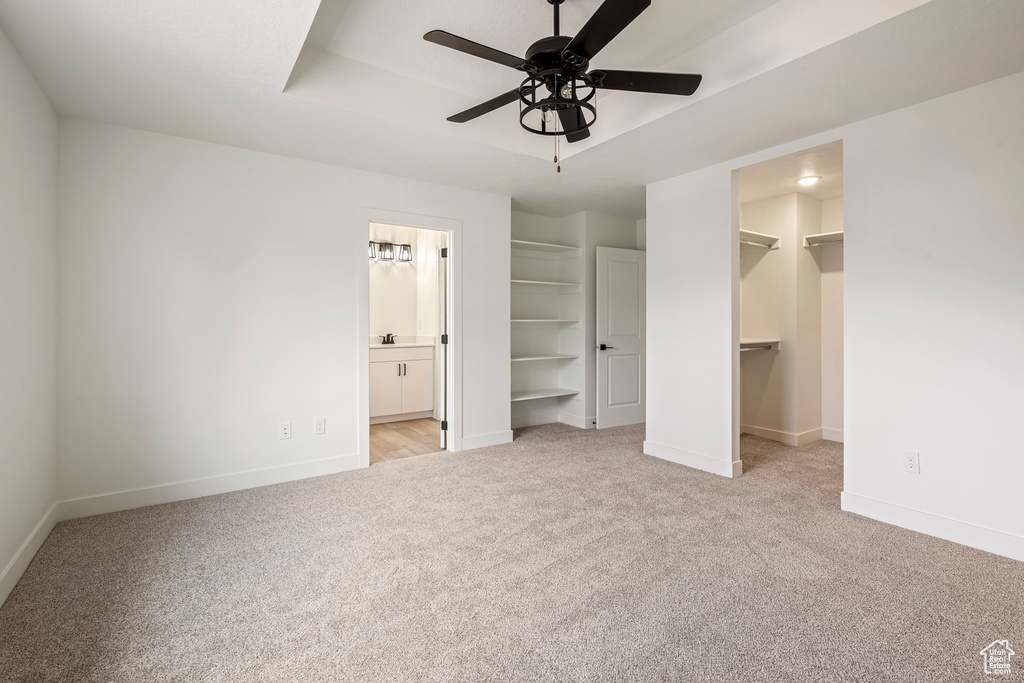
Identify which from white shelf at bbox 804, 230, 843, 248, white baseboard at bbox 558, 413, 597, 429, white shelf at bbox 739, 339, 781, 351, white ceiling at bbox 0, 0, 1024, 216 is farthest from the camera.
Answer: white baseboard at bbox 558, 413, 597, 429

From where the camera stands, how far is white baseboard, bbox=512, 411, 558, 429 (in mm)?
5411

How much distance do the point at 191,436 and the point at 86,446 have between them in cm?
53

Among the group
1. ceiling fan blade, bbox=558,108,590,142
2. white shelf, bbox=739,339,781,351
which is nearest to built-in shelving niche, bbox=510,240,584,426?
white shelf, bbox=739,339,781,351

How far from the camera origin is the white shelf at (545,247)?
5074 millimetres

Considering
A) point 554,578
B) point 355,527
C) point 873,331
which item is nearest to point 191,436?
point 355,527

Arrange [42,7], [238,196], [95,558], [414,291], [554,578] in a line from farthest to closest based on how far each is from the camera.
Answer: [414,291] < [238,196] < [95,558] < [554,578] < [42,7]

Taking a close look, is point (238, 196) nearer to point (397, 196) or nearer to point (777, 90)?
point (397, 196)

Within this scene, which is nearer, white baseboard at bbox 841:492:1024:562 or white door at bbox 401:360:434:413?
white baseboard at bbox 841:492:1024:562

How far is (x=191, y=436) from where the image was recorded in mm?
3213

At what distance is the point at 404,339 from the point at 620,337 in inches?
112

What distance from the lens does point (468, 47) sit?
1.89 metres

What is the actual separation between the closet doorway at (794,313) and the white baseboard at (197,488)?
3.79 m

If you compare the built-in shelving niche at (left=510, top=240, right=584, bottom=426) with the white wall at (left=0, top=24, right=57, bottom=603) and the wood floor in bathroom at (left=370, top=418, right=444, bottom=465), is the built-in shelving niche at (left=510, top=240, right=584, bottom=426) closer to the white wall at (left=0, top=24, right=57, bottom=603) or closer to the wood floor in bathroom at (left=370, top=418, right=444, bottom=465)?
the wood floor in bathroom at (left=370, top=418, right=444, bottom=465)

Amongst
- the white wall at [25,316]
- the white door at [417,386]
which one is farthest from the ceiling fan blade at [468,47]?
the white door at [417,386]
